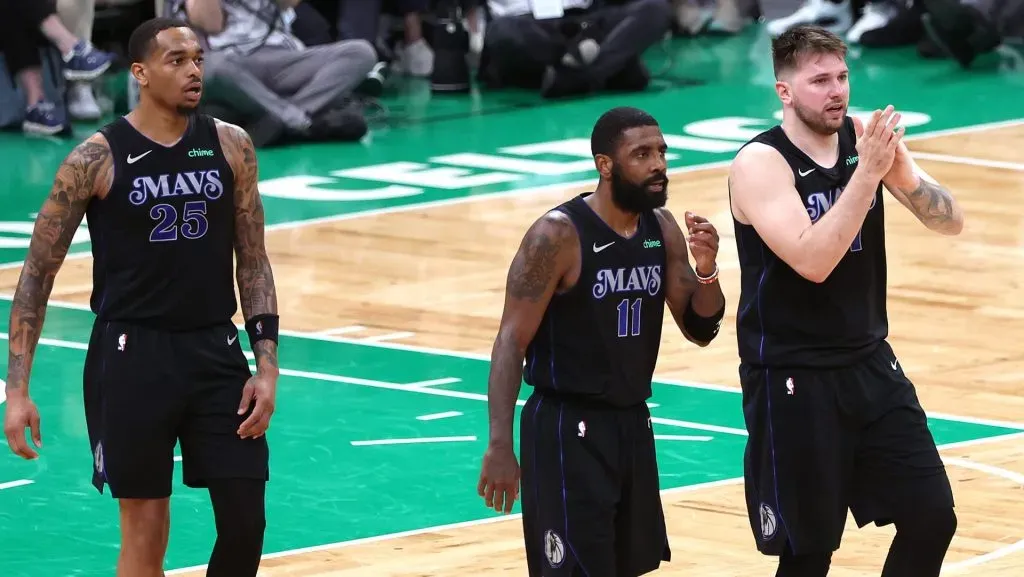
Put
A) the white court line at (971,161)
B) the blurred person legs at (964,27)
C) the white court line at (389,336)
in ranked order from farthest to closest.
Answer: the blurred person legs at (964,27), the white court line at (971,161), the white court line at (389,336)

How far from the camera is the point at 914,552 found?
18.9 ft

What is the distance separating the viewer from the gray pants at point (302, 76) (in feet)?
49.9

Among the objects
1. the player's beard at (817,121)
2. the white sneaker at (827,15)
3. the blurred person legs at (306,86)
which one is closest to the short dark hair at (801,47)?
the player's beard at (817,121)

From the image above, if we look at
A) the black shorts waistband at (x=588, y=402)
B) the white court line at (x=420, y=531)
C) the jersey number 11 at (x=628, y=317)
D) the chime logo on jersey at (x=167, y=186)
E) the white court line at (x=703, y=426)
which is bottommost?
the white court line at (x=703, y=426)

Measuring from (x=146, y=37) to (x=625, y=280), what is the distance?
4.90 ft

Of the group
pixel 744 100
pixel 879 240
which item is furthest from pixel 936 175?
pixel 879 240

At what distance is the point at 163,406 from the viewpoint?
237 inches

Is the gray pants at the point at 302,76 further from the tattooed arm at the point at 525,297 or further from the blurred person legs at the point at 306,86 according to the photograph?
the tattooed arm at the point at 525,297

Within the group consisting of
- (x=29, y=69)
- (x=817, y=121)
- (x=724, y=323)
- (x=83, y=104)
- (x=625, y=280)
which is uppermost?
(x=817, y=121)

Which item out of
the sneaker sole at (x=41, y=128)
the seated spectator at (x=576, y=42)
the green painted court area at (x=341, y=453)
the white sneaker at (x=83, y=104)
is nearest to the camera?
the green painted court area at (x=341, y=453)

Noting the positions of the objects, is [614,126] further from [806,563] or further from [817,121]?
[806,563]

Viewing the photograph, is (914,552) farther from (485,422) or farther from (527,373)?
(485,422)

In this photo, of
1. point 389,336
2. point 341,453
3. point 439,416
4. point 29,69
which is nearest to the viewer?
point 341,453

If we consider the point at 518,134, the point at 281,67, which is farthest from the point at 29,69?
the point at 518,134
